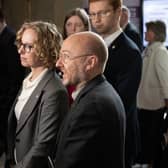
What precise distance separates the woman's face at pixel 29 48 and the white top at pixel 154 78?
219cm

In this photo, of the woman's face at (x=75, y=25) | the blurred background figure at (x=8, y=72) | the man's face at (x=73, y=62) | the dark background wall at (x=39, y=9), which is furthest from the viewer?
the dark background wall at (x=39, y=9)

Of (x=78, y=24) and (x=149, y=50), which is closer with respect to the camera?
(x=78, y=24)

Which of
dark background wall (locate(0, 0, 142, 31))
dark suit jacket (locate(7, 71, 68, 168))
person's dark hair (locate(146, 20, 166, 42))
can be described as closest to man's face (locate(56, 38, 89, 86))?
dark suit jacket (locate(7, 71, 68, 168))

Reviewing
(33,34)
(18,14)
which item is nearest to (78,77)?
(33,34)

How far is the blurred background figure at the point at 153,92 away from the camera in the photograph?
14.1 ft

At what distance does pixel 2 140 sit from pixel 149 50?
1.75m

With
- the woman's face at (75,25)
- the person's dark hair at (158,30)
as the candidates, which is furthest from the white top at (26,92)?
the person's dark hair at (158,30)

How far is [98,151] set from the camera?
5.78ft

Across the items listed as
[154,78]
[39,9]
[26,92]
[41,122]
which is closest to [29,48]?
[26,92]

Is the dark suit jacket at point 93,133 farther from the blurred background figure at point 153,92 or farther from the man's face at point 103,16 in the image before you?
the blurred background figure at point 153,92

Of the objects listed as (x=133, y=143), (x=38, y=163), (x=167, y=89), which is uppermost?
(x=38, y=163)

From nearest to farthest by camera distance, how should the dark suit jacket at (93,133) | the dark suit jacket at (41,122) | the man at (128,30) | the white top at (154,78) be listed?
the dark suit jacket at (93,133) → the dark suit jacket at (41,122) → the man at (128,30) → the white top at (154,78)

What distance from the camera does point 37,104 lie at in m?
2.26

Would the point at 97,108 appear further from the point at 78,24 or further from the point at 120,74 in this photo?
the point at 78,24
